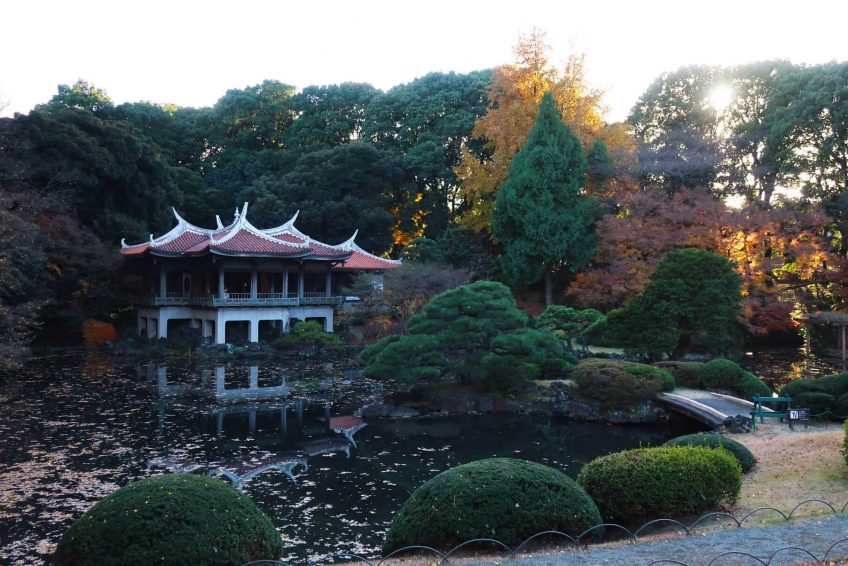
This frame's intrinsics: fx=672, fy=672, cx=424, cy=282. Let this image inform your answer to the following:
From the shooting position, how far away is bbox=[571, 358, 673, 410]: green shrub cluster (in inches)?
603

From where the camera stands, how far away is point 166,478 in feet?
18.6

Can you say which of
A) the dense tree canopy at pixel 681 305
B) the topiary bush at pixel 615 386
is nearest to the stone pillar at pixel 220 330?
the dense tree canopy at pixel 681 305

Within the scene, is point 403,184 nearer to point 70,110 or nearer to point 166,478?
point 70,110

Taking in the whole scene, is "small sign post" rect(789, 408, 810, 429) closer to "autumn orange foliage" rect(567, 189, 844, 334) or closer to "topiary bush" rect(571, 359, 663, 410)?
"topiary bush" rect(571, 359, 663, 410)

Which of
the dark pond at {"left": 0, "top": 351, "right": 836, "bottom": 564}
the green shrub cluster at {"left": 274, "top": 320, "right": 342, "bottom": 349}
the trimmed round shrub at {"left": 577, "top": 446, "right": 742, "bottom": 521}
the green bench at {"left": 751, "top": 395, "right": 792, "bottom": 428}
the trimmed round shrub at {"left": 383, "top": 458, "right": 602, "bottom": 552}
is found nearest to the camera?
the trimmed round shrub at {"left": 383, "top": 458, "right": 602, "bottom": 552}

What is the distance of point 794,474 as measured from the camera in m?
8.95

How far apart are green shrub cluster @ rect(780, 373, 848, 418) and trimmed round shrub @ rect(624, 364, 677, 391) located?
2.59 m

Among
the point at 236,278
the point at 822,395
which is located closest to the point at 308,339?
the point at 236,278

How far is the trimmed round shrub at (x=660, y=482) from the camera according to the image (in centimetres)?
700

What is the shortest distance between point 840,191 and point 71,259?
101 feet

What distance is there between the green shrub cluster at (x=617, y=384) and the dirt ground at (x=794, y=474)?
3571 mm

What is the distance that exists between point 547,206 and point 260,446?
19349 millimetres

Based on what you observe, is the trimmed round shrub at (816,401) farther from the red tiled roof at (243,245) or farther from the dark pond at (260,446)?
the red tiled roof at (243,245)

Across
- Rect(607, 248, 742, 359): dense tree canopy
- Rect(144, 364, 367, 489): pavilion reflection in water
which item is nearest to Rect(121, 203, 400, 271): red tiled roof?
Rect(144, 364, 367, 489): pavilion reflection in water
